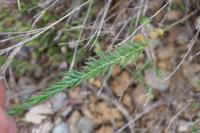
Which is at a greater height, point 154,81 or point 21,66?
point 21,66

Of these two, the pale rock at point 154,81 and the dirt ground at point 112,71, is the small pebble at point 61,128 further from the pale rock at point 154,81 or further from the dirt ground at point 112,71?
the pale rock at point 154,81

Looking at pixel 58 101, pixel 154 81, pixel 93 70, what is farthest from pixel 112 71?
pixel 93 70

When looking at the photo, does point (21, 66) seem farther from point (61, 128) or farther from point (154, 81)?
point (154, 81)

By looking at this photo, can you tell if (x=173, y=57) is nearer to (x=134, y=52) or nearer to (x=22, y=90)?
(x=134, y=52)

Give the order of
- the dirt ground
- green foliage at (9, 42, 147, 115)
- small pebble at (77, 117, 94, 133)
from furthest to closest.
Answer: small pebble at (77, 117, 94, 133) → the dirt ground → green foliage at (9, 42, 147, 115)

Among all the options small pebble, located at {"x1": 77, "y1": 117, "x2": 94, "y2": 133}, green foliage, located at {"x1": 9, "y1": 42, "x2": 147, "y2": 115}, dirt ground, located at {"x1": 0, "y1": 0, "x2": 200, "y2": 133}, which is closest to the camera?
green foliage, located at {"x1": 9, "y1": 42, "x2": 147, "y2": 115}

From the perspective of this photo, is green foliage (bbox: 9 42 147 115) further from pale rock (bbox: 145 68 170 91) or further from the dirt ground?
pale rock (bbox: 145 68 170 91)

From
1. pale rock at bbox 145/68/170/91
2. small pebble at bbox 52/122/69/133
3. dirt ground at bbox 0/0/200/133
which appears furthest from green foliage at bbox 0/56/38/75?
pale rock at bbox 145/68/170/91

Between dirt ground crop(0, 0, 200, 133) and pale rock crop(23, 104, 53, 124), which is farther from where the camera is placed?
pale rock crop(23, 104, 53, 124)

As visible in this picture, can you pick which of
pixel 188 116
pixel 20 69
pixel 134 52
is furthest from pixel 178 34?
pixel 20 69

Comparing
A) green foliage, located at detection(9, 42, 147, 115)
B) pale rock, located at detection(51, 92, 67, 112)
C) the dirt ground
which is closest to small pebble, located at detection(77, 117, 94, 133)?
the dirt ground

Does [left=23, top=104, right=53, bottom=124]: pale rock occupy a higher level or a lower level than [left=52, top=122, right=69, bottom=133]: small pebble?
higher

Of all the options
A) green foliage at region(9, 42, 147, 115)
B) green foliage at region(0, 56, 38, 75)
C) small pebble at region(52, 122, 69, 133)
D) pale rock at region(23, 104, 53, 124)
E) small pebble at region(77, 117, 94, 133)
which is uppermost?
green foliage at region(0, 56, 38, 75)
